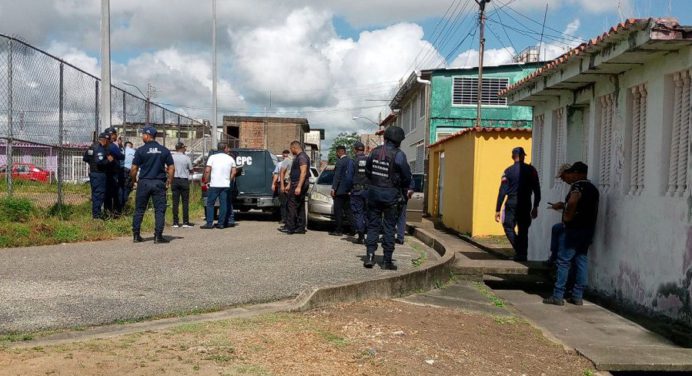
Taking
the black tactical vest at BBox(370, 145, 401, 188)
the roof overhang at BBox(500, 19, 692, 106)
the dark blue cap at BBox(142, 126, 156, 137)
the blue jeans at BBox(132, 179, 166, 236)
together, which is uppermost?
the roof overhang at BBox(500, 19, 692, 106)

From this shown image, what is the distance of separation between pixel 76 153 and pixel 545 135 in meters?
8.89

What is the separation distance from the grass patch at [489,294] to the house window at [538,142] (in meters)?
3.22

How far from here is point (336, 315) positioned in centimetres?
589

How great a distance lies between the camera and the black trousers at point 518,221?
978 cm

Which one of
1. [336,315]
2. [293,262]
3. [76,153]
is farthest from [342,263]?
[76,153]

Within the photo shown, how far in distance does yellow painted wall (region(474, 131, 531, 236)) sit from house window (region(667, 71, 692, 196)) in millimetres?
7982

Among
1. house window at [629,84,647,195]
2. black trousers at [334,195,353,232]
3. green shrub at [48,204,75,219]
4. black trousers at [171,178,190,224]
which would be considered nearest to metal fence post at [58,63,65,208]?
green shrub at [48,204,75,219]

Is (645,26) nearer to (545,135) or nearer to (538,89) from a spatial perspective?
(538,89)

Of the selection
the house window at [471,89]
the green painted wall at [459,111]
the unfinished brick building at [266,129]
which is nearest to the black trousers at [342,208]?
the green painted wall at [459,111]

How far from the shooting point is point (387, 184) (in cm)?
795

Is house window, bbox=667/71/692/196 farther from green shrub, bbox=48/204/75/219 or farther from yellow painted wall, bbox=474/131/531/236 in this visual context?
green shrub, bbox=48/204/75/219

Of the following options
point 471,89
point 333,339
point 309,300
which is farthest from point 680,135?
point 471,89

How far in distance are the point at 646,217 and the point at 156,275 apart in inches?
206

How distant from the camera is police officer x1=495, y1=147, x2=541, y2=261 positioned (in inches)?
385
